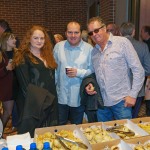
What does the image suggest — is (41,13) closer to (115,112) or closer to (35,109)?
(115,112)

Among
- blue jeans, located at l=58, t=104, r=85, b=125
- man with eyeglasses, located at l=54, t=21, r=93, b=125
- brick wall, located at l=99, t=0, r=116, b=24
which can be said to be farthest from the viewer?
brick wall, located at l=99, t=0, r=116, b=24

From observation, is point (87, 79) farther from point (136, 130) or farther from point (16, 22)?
→ point (16, 22)

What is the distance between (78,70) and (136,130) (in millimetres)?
872

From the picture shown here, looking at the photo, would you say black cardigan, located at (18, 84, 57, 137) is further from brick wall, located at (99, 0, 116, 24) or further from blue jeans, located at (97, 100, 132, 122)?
brick wall, located at (99, 0, 116, 24)

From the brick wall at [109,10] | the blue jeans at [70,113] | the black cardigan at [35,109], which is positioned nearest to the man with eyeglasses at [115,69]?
the blue jeans at [70,113]

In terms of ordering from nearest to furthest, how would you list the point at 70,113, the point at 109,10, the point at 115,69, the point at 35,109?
the point at 35,109 → the point at 115,69 → the point at 70,113 → the point at 109,10

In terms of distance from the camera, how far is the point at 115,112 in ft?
7.54

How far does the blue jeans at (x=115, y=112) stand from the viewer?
7.36 feet

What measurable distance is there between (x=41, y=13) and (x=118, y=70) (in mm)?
6352

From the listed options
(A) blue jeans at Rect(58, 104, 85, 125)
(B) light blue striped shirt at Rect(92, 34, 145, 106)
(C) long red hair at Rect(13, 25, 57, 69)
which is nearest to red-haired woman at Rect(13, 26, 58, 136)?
(C) long red hair at Rect(13, 25, 57, 69)

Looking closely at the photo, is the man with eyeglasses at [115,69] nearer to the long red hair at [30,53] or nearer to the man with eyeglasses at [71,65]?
the man with eyeglasses at [71,65]

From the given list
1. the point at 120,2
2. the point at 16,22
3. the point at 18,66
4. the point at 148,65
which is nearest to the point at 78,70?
the point at 18,66

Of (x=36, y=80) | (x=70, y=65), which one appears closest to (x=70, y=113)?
(x=70, y=65)

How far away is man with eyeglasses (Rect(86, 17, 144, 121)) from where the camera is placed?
84.3 inches
